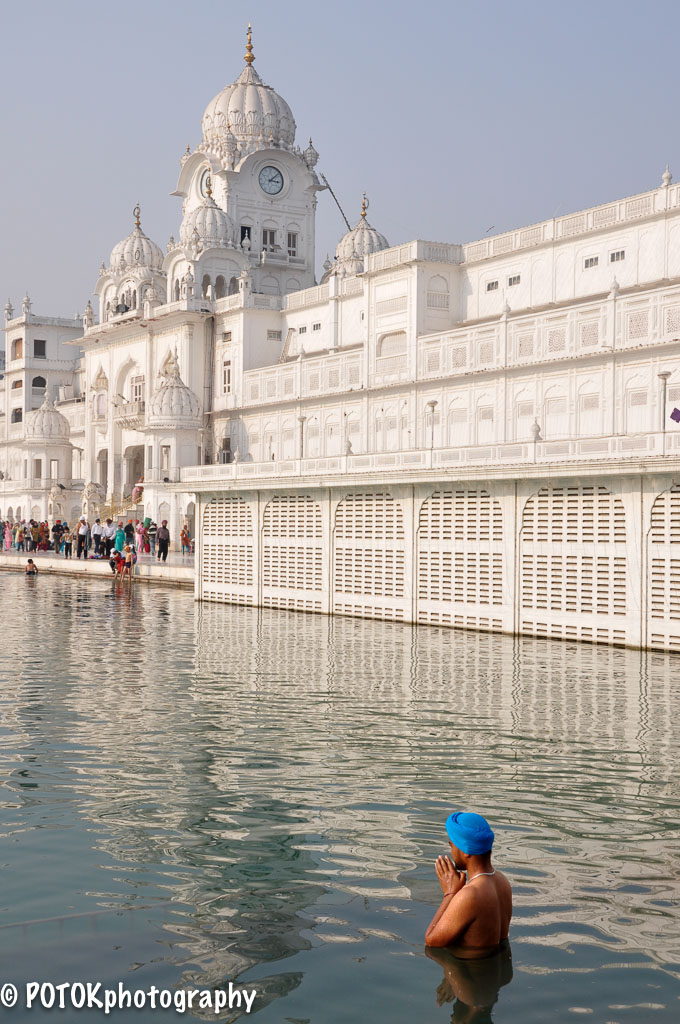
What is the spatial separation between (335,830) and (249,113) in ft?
194

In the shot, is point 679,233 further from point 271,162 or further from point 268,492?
point 271,162

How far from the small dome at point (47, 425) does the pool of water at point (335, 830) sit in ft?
169

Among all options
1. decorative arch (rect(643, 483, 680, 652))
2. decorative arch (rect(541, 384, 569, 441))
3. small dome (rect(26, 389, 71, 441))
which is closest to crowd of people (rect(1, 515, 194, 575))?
small dome (rect(26, 389, 71, 441))

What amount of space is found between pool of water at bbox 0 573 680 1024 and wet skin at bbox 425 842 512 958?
0.41 feet

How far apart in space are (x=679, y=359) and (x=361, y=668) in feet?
57.5

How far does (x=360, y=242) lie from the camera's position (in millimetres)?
59875

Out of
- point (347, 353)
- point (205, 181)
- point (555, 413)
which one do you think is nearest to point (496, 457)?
point (555, 413)

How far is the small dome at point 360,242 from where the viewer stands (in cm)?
5966

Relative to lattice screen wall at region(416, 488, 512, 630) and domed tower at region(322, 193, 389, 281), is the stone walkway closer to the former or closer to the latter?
lattice screen wall at region(416, 488, 512, 630)

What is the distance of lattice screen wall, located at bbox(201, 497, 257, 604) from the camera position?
29344mm

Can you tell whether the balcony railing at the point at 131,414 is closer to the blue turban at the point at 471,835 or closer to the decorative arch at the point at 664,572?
the decorative arch at the point at 664,572

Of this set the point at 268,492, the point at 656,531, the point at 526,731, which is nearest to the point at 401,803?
the point at 526,731

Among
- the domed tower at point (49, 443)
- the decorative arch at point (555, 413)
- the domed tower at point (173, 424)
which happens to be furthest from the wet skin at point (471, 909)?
the domed tower at point (49, 443)

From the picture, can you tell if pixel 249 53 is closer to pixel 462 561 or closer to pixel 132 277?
pixel 132 277
